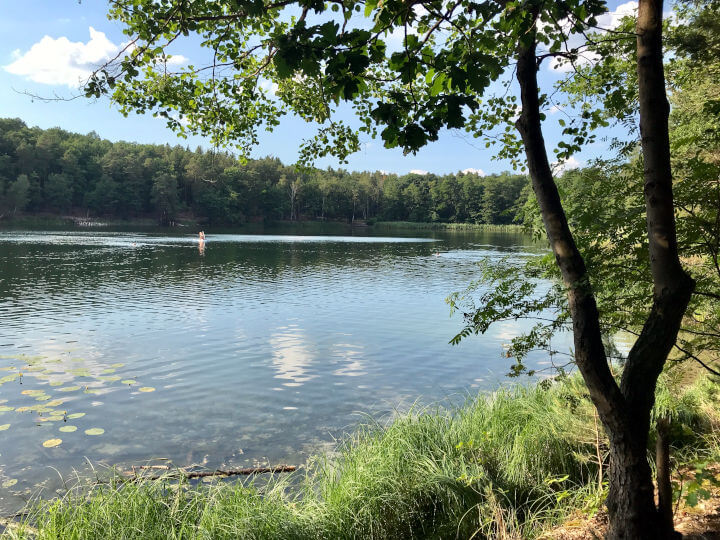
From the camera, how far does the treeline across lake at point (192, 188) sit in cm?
9544

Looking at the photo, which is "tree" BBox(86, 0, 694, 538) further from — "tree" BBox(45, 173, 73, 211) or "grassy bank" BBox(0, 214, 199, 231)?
"tree" BBox(45, 173, 73, 211)

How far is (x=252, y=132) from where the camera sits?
19.7ft

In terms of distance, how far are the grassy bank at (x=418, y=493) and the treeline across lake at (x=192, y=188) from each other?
70.1 m

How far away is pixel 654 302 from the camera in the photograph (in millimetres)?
2998

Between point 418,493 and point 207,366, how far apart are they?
8407 mm

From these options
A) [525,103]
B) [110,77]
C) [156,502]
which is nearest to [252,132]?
[110,77]

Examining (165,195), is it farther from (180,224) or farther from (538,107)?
(538,107)

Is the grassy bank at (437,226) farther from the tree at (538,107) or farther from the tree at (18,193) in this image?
the tree at (538,107)

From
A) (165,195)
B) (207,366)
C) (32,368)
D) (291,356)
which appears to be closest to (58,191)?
(165,195)

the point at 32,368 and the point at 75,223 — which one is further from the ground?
the point at 75,223

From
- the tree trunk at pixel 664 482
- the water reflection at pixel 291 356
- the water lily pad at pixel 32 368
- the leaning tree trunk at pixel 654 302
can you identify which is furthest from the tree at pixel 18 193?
the tree trunk at pixel 664 482

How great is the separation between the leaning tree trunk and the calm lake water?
3218 mm

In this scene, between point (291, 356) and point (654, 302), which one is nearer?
point (654, 302)

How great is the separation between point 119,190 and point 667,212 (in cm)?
11720
